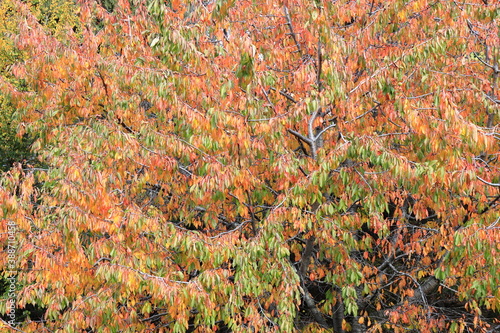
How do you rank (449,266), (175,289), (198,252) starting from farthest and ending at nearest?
(449,266)
(198,252)
(175,289)

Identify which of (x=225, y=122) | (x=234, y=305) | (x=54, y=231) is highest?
(x=225, y=122)

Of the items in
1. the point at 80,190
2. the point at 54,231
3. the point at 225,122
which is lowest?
the point at 54,231

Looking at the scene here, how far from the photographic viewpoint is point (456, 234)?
4809mm

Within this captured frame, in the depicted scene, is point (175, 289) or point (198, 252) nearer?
point (175, 289)

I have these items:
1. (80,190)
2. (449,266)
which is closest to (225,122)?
(80,190)

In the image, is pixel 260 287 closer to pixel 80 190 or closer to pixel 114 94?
pixel 80 190

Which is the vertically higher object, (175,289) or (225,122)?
(225,122)

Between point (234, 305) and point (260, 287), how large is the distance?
36 cm

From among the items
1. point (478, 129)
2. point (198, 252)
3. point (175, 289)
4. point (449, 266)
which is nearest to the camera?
point (478, 129)

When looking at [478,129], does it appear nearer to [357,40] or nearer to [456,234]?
[456,234]

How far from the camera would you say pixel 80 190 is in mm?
5129

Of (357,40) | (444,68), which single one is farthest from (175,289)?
(444,68)

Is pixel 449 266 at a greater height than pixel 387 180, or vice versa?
pixel 387 180

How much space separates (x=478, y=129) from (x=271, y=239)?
88.0 inches
